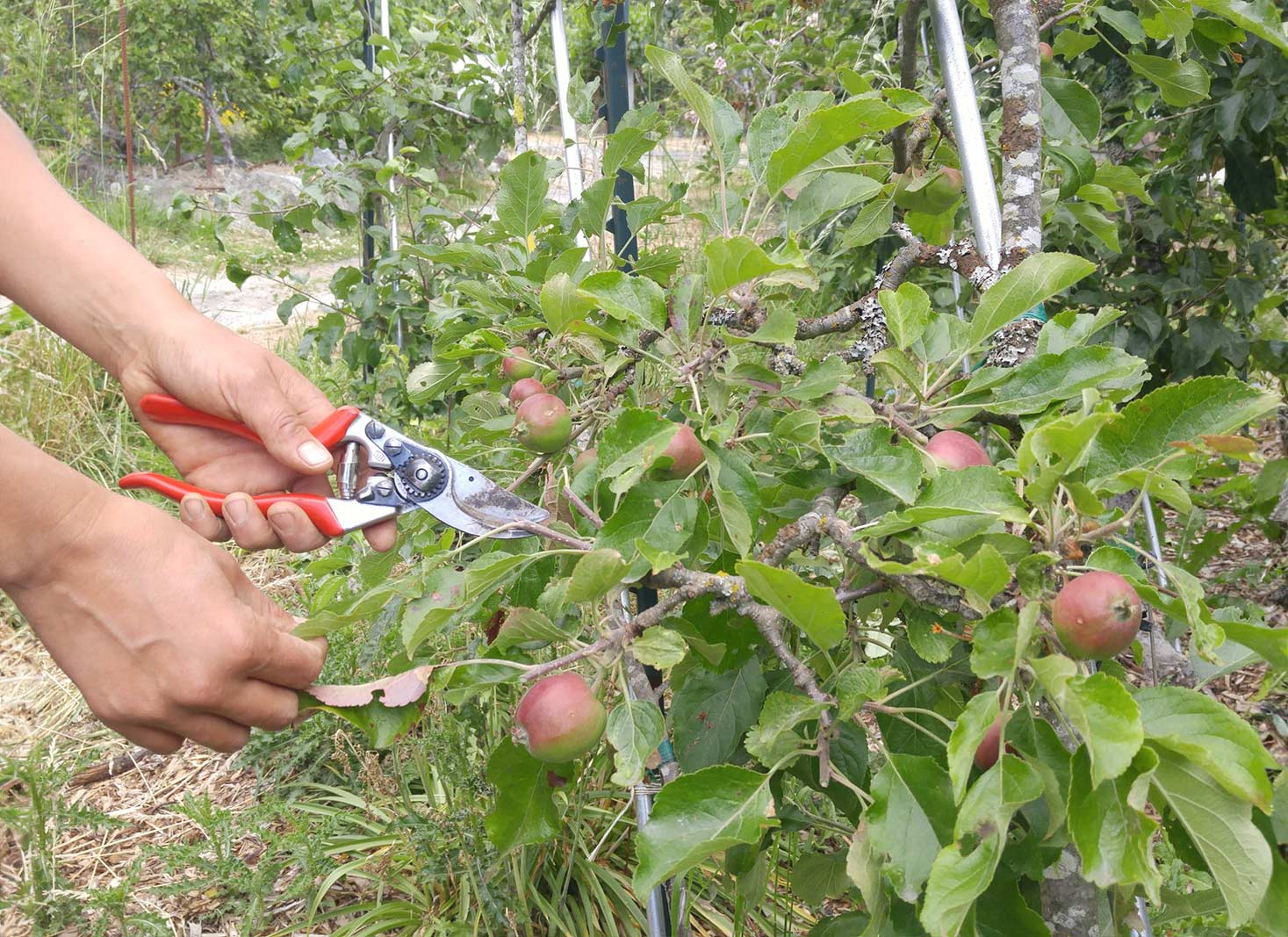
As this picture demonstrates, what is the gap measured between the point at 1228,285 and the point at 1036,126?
1629 millimetres

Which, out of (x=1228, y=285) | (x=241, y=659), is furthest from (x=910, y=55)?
(x=1228, y=285)

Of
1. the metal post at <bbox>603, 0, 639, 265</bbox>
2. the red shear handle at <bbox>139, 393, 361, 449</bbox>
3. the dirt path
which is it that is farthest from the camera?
the dirt path

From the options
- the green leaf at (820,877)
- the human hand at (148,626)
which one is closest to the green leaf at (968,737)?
the green leaf at (820,877)

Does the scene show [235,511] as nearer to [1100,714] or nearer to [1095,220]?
[1100,714]

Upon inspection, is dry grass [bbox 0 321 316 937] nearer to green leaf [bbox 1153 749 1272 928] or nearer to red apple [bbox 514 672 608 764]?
red apple [bbox 514 672 608 764]

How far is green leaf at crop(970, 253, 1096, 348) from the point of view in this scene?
71 centimetres

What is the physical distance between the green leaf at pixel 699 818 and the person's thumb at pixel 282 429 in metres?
0.59

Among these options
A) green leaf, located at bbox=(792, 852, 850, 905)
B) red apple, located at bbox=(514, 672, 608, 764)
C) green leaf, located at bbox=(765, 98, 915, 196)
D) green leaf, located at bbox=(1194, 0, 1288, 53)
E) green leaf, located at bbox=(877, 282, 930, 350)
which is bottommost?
green leaf, located at bbox=(792, 852, 850, 905)

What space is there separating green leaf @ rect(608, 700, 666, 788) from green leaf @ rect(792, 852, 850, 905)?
36cm

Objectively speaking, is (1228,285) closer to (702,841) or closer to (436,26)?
(702,841)

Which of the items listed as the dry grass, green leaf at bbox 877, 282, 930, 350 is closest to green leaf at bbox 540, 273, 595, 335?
green leaf at bbox 877, 282, 930, 350

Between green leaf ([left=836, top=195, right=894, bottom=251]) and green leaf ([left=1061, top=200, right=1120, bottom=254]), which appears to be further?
green leaf ([left=1061, top=200, right=1120, bottom=254])

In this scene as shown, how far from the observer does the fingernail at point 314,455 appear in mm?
1028

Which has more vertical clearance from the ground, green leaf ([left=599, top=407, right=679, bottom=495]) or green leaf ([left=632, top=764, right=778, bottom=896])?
green leaf ([left=599, top=407, right=679, bottom=495])
